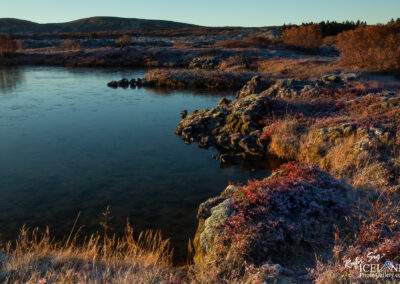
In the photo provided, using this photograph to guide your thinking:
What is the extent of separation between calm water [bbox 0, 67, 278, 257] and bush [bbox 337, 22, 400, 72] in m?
20.3

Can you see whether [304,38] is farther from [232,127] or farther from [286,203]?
[286,203]

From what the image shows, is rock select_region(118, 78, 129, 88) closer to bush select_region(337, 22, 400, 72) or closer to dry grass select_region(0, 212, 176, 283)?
bush select_region(337, 22, 400, 72)

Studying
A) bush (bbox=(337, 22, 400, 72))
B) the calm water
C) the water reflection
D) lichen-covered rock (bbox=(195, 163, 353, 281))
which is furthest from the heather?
the water reflection

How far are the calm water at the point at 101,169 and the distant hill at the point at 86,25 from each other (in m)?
163

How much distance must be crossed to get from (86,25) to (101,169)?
19223cm

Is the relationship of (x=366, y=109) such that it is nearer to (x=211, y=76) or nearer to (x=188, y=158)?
(x=188, y=158)

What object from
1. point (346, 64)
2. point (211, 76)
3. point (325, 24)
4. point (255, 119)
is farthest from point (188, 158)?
point (325, 24)

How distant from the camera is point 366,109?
15.3m

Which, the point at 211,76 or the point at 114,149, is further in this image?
the point at 211,76

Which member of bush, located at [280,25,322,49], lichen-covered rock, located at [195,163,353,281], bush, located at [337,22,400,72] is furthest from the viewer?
bush, located at [280,25,322,49]

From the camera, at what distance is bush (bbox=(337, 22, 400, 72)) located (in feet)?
94.4

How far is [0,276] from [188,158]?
971 cm

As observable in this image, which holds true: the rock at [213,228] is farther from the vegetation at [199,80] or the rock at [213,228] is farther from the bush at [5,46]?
the bush at [5,46]

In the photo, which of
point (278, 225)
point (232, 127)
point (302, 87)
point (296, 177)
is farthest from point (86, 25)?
point (278, 225)
